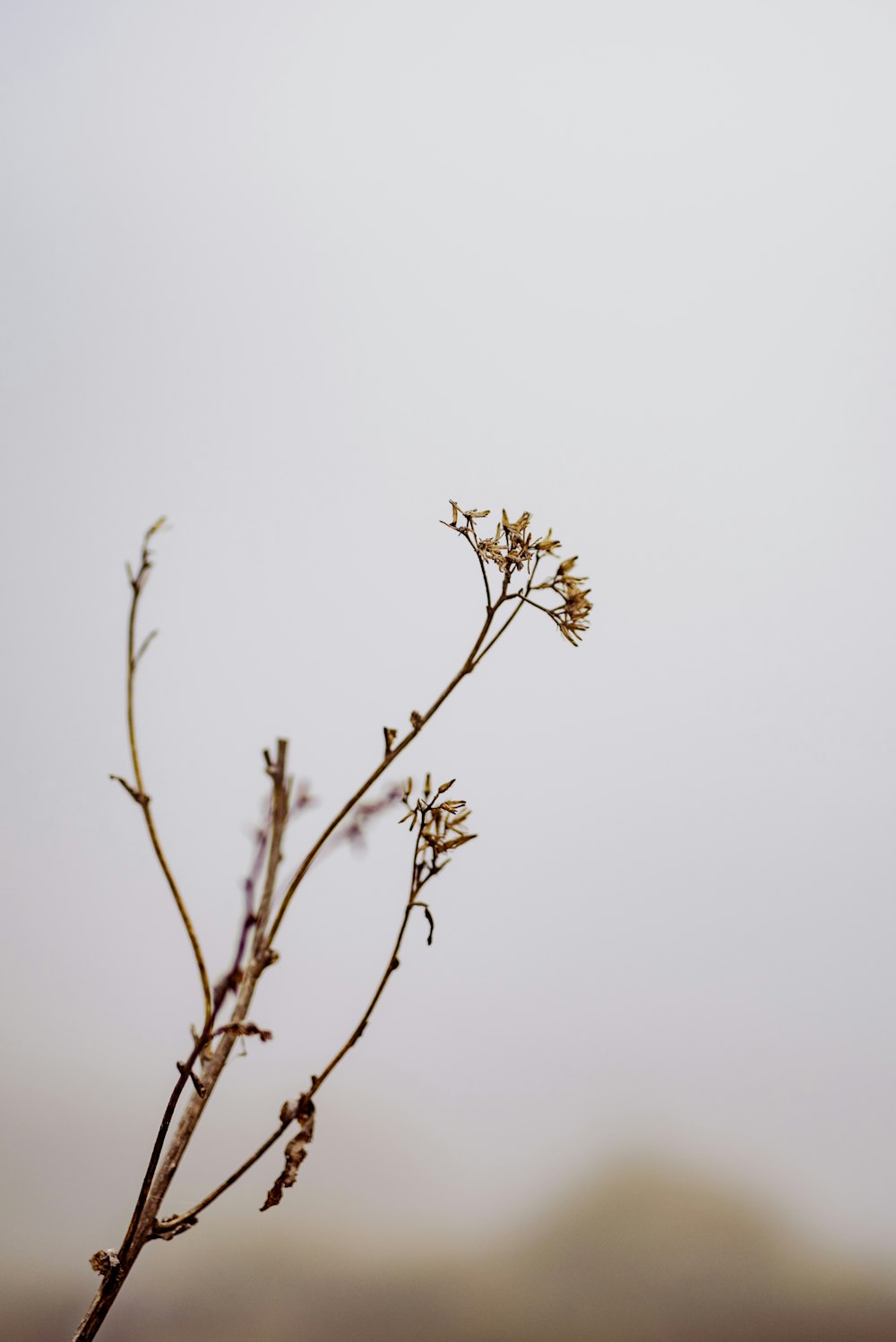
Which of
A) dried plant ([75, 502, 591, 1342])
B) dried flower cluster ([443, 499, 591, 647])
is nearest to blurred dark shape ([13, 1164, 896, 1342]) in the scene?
dried plant ([75, 502, 591, 1342])

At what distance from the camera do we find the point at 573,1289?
31.0 inches

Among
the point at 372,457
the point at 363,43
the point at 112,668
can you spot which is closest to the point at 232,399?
the point at 372,457

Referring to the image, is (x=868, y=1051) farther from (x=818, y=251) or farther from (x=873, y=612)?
(x=818, y=251)

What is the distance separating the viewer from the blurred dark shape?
0.75m

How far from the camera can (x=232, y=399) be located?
2.96 ft

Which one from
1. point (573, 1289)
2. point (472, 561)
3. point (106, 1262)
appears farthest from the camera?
point (472, 561)

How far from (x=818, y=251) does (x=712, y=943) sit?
78cm

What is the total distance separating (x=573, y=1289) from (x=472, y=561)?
0.71 m

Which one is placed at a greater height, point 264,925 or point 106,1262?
point 264,925

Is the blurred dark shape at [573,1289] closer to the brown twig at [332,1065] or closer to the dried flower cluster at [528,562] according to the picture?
the brown twig at [332,1065]

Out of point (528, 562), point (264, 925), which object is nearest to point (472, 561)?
point (528, 562)

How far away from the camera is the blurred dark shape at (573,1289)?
75cm

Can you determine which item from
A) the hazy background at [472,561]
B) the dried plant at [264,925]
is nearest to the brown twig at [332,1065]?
the dried plant at [264,925]

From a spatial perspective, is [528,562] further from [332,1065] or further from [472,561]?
[472,561]
